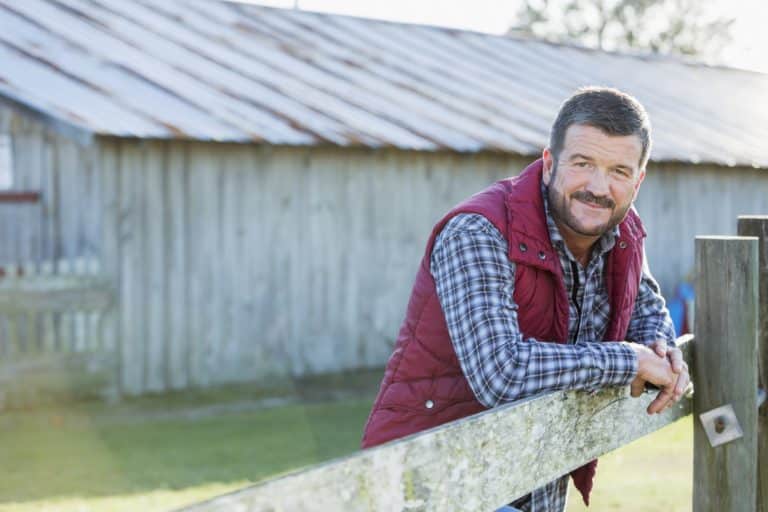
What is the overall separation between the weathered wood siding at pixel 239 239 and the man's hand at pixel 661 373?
26.5ft

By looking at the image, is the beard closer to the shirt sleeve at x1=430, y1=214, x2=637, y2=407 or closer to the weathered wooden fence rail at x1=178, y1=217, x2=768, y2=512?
the shirt sleeve at x1=430, y1=214, x2=637, y2=407

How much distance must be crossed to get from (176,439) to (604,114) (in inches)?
261

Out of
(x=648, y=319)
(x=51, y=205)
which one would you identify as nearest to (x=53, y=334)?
(x=51, y=205)

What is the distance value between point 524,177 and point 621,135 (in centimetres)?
28

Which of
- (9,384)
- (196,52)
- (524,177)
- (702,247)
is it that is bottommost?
(9,384)

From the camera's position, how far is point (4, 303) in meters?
9.93

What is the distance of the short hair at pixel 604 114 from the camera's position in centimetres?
289

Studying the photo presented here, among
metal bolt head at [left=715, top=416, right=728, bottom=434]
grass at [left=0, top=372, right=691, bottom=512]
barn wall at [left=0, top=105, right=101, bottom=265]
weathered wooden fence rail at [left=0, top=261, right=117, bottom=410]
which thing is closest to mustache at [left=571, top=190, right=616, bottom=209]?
metal bolt head at [left=715, top=416, right=728, bottom=434]

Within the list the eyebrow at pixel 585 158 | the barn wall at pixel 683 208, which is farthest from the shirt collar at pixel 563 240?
the barn wall at pixel 683 208

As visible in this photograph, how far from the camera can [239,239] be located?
11414mm

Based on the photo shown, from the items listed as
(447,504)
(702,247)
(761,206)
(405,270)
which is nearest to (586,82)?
(761,206)

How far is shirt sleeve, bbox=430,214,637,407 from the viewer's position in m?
2.67

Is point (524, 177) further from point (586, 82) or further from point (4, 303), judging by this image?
point (586, 82)

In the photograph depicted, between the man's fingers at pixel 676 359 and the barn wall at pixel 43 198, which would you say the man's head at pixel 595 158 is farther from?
the barn wall at pixel 43 198
